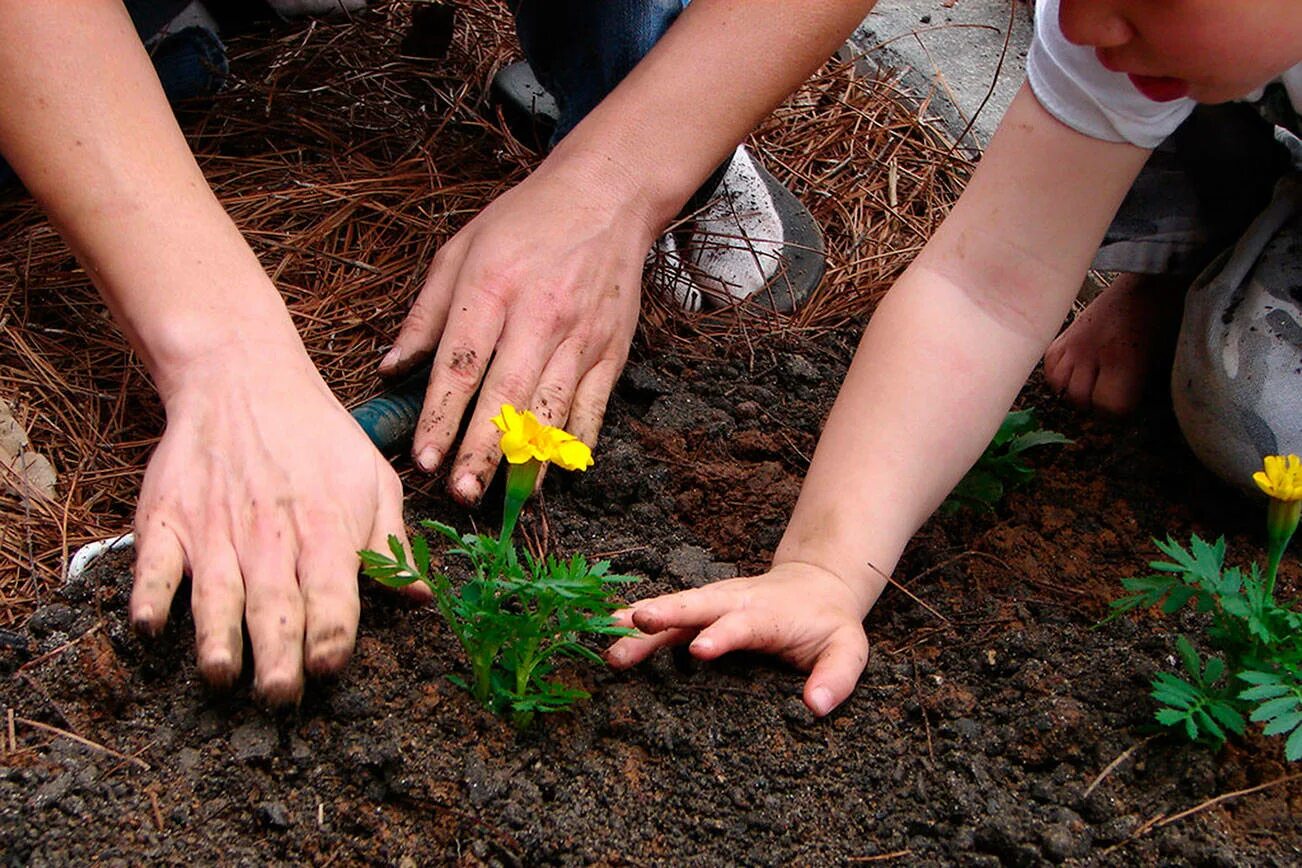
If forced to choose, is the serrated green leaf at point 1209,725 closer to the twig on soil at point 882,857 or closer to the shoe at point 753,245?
the twig on soil at point 882,857

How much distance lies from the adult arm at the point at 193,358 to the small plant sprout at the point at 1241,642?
101 centimetres

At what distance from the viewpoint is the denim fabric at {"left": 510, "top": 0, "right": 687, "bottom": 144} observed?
7.94ft

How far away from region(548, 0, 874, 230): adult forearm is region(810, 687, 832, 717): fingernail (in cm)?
96

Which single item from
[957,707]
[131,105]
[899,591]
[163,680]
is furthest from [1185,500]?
[131,105]

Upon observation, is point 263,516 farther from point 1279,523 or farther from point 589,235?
point 1279,523

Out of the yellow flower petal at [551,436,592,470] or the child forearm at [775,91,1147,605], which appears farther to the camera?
the child forearm at [775,91,1147,605]

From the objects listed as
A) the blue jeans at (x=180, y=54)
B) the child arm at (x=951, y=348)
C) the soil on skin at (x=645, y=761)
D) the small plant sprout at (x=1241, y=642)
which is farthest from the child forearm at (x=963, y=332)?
the blue jeans at (x=180, y=54)

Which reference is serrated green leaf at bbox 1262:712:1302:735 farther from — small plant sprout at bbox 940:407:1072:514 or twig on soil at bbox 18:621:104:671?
twig on soil at bbox 18:621:104:671

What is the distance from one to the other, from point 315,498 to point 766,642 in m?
0.63

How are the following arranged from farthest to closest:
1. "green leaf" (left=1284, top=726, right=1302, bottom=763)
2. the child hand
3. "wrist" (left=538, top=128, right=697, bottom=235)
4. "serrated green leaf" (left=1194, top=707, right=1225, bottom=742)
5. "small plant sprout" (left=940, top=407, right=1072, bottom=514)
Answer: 1. "wrist" (left=538, top=128, right=697, bottom=235)
2. "small plant sprout" (left=940, top=407, right=1072, bottom=514)
3. the child hand
4. "serrated green leaf" (left=1194, top=707, right=1225, bottom=742)
5. "green leaf" (left=1284, top=726, right=1302, bottom=763)

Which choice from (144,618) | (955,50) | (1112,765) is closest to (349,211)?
(144,618)

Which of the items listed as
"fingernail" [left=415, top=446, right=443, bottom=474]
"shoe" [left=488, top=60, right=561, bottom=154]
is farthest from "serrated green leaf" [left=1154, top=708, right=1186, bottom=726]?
"shoe" [left=488, top=60, right=561, bottom=154]

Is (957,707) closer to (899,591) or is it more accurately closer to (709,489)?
(899,591)

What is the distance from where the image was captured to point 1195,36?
55.2 inches
